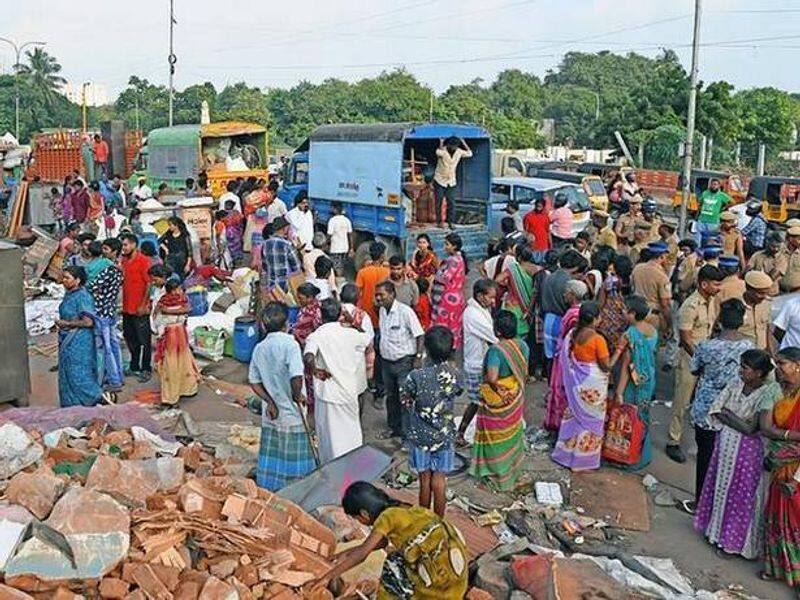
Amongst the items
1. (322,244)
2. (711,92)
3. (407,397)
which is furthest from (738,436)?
(711,92)

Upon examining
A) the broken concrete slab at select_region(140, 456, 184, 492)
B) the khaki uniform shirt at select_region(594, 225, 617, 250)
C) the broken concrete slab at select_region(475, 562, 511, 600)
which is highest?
the khaki uniform shirt at select_region(594, 225, 617, 250)

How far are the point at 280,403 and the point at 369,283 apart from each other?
2599 mm

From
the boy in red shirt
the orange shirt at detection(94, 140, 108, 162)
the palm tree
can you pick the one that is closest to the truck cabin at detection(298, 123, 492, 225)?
the boy in red shirt

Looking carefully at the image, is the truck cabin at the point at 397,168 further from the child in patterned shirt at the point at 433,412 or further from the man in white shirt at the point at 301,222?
the child in patterned shirt at the point at 433,412

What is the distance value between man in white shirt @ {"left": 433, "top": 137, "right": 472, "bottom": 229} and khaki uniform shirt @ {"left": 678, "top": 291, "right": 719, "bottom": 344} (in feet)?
25.2

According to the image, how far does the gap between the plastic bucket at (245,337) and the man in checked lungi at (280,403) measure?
13.7 feet

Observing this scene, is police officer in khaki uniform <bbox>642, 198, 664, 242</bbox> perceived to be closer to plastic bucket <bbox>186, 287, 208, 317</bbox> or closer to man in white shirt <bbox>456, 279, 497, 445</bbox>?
man in white shirt <bbox>456, 279, 497, 445</bbox>

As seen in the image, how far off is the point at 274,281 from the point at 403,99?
41575 mm

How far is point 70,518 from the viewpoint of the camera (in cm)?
475

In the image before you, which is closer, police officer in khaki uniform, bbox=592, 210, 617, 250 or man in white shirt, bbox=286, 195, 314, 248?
police officer in khaki uniform, bbox=592, 210, 617, 250

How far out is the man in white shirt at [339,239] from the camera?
48.2 ft

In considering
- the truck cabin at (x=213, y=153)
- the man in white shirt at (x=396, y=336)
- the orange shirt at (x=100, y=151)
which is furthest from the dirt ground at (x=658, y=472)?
the orange shirt at (x=100, y=151)

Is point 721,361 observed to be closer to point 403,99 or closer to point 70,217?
point 70,217

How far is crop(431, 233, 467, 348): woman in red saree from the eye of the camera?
8.98 metres
